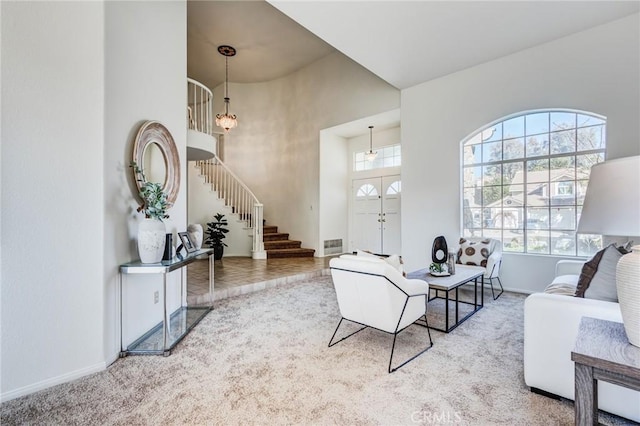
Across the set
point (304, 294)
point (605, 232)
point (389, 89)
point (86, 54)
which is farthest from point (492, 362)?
point (389, 89)

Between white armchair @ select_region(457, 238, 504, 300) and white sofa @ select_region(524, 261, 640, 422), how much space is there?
2.24m

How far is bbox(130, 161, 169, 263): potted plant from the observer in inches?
101

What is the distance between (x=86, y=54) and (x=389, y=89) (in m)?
5.19

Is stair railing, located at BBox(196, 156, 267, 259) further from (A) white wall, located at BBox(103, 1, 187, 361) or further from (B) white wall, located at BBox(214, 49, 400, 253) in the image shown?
(A) white wall, located at BBox(103, 1, 187, 361)

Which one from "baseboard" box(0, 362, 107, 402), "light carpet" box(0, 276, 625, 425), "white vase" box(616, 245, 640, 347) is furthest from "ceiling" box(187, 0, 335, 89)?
"white vase" box(616, 245, 640, 347)

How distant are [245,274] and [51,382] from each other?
10.6 ft

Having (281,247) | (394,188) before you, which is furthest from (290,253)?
(394,188)

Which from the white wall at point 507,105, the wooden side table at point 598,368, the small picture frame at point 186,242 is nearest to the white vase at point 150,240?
the small picture frame at point 186,242

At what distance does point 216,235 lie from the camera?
270 inches

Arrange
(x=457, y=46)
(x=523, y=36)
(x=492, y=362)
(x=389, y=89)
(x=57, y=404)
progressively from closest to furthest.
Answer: (x=57, y=404) → (x=492, y=362) → (x=523, y=36) → (x=457, y=46) → (x=389, y=89)

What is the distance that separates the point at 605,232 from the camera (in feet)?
4.68

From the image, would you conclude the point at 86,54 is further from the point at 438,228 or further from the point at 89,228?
the point at 438,228

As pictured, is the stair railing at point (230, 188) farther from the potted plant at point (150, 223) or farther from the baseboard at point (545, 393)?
the baseboard at point (545, 393)

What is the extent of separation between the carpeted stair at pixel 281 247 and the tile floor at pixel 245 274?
0.29 metres
